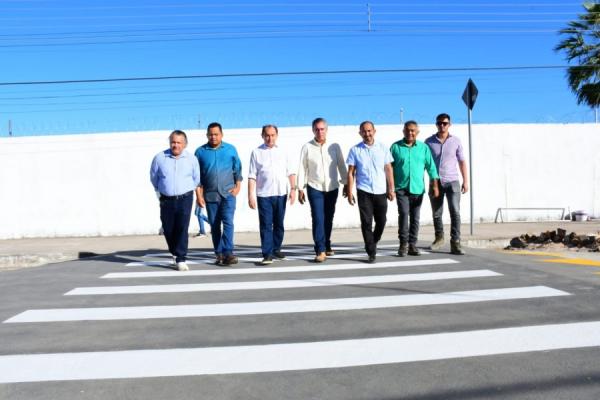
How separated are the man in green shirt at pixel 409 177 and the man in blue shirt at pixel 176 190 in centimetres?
288

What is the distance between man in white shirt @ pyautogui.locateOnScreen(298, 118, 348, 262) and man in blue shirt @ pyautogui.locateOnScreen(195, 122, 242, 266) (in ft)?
3.13

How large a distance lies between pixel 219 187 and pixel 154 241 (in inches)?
205

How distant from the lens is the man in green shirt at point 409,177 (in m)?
7.19

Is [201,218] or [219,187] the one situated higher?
[219,187]

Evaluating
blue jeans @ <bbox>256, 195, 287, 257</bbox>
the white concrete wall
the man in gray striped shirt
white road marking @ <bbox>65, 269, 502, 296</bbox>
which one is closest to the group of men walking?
blue jeans @ <bbox>256, 195, 287, 257</bbox>

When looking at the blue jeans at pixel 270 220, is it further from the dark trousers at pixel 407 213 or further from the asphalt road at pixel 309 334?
the dark trousers at pixel 407 213

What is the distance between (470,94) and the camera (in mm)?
10180

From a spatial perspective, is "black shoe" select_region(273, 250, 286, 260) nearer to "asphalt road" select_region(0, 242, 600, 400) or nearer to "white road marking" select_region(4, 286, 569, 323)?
"asphalt road" select_region(0, 242, 600, 400)

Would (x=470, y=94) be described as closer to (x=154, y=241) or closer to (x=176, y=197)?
(x=176, y=197)

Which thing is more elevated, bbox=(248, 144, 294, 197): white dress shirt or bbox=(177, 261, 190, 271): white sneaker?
bbox=(248, 144, 294, 197): white dress shirt

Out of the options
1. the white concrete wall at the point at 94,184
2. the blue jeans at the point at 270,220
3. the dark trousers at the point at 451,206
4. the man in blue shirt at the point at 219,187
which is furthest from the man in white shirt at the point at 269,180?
the white concrete wall at the point at 94,184

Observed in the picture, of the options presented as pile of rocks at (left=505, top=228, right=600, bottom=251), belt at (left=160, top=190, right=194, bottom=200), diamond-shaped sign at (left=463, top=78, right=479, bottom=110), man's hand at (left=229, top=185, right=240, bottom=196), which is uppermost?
diamond-shaped sign at (left=463, top=78, right=479, bottom=110)

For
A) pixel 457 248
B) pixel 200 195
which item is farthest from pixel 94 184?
pixel 457 248

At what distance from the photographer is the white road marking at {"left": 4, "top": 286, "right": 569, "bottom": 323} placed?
429cm
